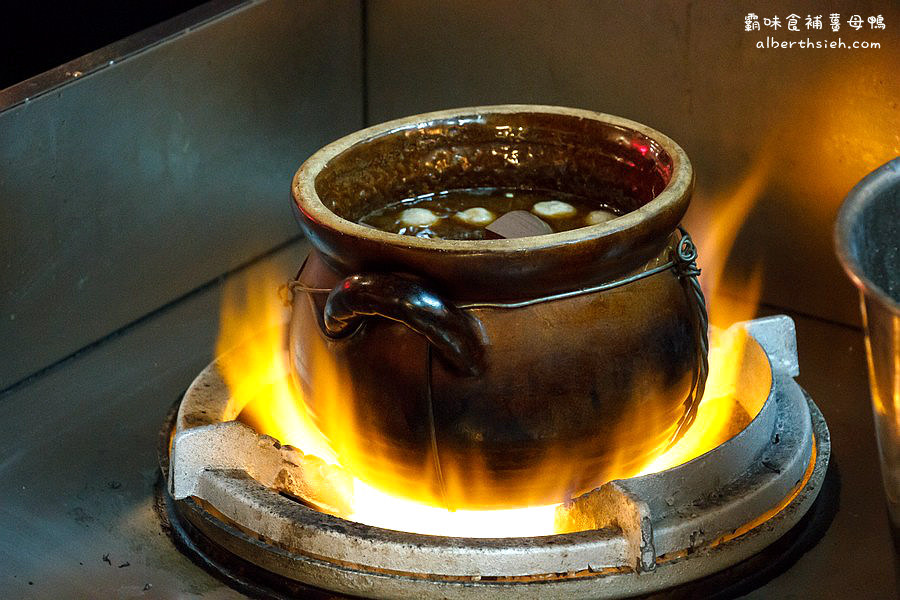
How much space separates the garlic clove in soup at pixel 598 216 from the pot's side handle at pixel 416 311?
30 cm

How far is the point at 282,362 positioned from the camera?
1797 millimetres

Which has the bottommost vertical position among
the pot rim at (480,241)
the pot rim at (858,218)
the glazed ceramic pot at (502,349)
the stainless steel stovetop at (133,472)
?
the stainless steel stovetop at (133,472)

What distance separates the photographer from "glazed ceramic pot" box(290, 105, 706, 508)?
49.7 inches

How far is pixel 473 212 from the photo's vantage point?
1557 mm

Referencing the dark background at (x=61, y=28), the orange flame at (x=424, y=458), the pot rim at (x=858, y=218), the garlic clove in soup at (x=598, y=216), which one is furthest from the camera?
the dark background at (x=61, y=28)

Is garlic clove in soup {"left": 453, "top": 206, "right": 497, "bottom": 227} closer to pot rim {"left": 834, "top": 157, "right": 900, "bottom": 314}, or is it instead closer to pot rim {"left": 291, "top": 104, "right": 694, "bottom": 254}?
pot rim {"left": 291, "top": 104, "right": 694, "bottom": 254}

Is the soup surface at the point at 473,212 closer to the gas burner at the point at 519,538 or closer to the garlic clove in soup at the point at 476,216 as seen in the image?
the garlic clove in soup at the point at 476,216

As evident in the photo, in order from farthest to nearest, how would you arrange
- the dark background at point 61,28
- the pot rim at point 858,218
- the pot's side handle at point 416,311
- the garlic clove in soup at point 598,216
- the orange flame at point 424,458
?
the dark background at point 61,28 → the garlic clove in soup at point 598,216 → the orange flame at point 424,458 → the pot's side handle at point 416,311 → the pot rim at point 858,218

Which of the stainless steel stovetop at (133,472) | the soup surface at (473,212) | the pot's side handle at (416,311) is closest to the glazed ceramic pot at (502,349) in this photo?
the pot's side handle at (416,311)

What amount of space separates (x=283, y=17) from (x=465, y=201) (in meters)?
0.73

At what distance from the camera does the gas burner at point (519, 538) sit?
4.33ft

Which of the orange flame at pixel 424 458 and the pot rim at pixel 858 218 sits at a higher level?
the pot rim at pixel 858 218

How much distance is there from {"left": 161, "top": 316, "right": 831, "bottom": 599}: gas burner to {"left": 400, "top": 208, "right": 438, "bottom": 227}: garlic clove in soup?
1.09 ft

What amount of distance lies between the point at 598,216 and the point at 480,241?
0.33m
